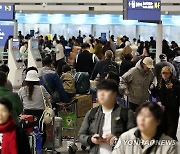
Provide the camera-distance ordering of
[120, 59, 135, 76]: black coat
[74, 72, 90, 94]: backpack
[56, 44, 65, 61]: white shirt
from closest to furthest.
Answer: [74, 72, 90, 94]: backpack, [120, 59, 135, 76]: black coat, [56, 44, 65, 61]: white shirt

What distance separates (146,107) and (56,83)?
210 inches

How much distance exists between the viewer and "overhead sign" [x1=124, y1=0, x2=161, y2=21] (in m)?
13.7

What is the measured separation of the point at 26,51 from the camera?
2025 centimetres

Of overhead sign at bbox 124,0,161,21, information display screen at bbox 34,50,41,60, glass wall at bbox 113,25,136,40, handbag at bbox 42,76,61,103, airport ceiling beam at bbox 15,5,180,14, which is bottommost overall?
handbag at bbox 42,76,61,103

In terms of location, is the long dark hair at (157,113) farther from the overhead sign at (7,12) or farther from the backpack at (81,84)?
the overhead sign at (7,12)

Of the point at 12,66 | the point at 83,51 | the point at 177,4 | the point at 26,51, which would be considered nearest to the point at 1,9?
the point at 26,51

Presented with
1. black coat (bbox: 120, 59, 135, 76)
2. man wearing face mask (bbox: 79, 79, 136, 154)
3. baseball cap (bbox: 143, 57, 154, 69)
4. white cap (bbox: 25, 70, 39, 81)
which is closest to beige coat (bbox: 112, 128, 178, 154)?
man wearing face mask (bbox: 79, 79, 136, 154)

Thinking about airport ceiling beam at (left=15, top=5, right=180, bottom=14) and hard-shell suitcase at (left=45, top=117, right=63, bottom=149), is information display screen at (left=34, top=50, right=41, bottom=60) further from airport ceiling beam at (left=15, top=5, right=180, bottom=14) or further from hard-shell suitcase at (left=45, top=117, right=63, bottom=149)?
airport ceiling beam at (left=15, top=5, right=180, bottom=14)

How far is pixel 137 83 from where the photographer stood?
9.13 m

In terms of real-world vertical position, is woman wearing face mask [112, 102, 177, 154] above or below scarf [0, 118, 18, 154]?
above

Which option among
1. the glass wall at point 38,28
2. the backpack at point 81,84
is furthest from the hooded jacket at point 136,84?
the glass wall at point 38,28

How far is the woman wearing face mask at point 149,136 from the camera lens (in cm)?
384

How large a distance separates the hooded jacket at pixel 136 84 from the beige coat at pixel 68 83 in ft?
3.95

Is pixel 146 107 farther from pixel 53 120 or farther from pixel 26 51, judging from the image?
pixel 26 51
